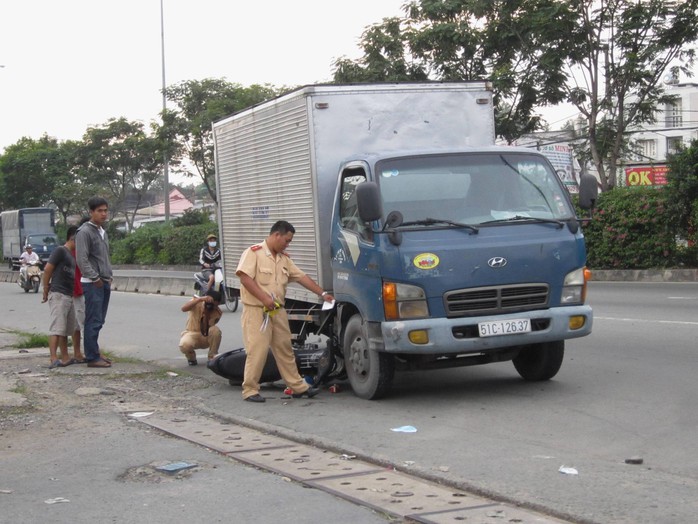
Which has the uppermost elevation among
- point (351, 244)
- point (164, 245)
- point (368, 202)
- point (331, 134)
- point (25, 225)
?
point (25, 225)

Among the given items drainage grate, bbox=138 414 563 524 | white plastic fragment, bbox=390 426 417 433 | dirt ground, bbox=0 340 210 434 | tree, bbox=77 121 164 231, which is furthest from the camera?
tree, bbox=77 121 164 231

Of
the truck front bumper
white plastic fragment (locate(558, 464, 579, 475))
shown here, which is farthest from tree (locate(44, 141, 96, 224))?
white plastic fragment (locate(558, 464, 579, 475))

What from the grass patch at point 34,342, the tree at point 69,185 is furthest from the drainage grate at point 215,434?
the tree at point 69,185

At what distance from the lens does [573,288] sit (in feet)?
26.5

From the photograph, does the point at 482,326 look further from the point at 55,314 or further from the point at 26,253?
the point at 26,253

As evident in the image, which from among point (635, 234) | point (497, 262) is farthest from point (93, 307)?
point (635, 234)

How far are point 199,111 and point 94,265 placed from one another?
34530 millimetres

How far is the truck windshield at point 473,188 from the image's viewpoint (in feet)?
26.7

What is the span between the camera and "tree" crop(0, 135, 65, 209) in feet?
230

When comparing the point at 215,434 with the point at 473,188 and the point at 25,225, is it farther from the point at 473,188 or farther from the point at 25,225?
the point at 25,225

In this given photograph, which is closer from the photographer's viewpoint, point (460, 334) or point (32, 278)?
point (460, 334)

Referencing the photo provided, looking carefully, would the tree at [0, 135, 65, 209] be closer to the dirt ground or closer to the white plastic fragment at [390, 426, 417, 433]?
the dirt ground

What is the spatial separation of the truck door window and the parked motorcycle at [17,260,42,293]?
24481mm

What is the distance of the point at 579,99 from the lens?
1064 inches
